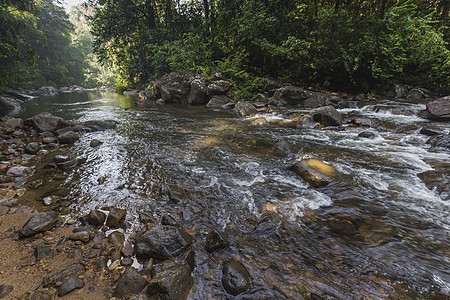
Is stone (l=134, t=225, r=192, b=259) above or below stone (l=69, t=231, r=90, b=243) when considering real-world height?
above

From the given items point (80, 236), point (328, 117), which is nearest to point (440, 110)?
point (328, 117)

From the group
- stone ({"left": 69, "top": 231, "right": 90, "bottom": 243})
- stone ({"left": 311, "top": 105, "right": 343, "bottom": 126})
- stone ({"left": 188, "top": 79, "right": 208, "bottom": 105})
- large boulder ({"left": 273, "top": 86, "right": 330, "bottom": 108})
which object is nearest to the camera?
stone ({"left": 69, "top": 231, "right": 90, "bottom": 243})

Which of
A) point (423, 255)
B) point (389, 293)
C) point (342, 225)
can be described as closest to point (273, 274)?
point (389, 293)

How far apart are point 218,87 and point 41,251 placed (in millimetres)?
11129

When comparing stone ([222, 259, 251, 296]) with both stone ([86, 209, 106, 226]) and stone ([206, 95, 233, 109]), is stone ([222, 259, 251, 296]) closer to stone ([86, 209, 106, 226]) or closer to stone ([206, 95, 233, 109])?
stone ([86, 209, 106, 226])

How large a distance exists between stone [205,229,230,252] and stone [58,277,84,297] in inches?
44.6

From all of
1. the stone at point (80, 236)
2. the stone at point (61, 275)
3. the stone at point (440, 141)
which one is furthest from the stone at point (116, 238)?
the stone at point (440, 141)

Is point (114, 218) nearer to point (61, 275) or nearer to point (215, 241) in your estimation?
point (61, 275)

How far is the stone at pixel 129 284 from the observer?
5.17 ft

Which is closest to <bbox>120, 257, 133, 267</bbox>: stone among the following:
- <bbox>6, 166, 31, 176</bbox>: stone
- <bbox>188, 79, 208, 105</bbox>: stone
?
<bbox>6, 166, 31, 176</bbox>: stone

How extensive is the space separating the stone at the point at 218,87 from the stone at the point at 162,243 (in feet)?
35.2

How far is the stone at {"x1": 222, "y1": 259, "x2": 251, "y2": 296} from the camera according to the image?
1.59 metres

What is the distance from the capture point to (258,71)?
42.7 feet

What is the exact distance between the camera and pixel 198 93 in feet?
39.3
